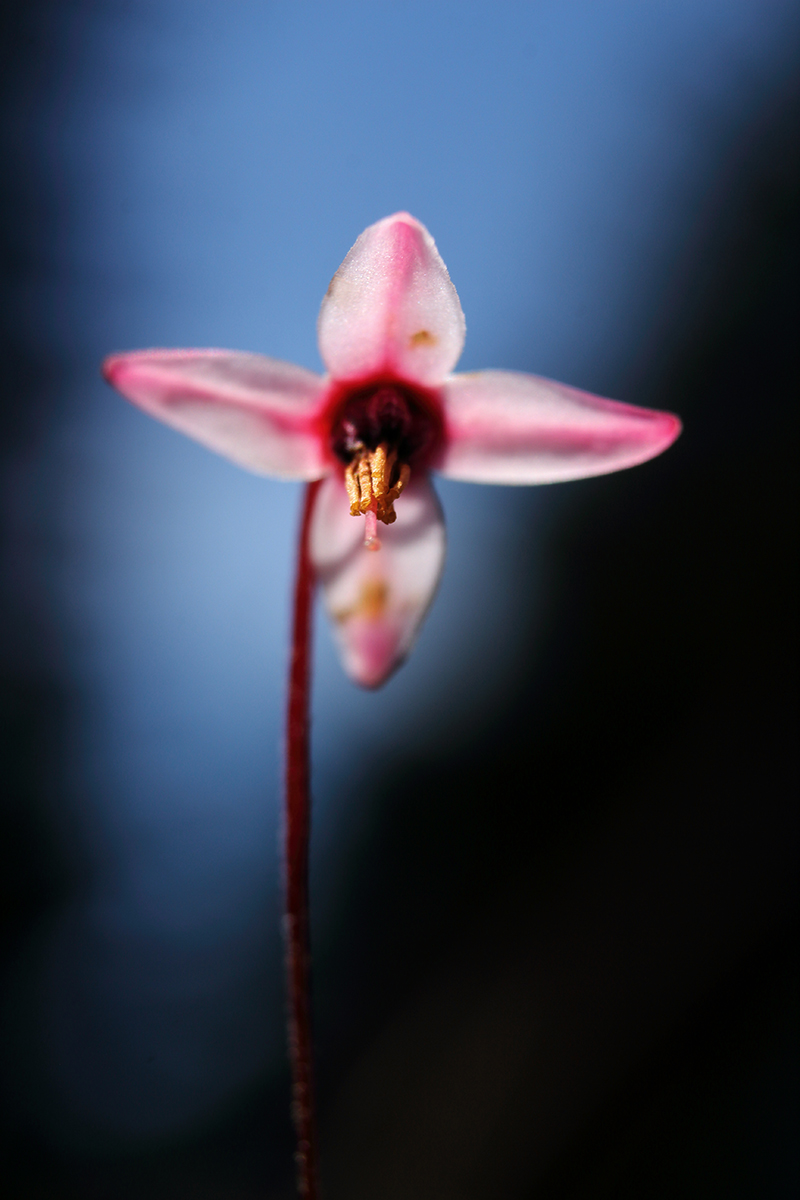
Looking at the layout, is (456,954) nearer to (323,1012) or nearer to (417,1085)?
(417,1085)

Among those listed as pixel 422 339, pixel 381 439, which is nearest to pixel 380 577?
pixel 381 439

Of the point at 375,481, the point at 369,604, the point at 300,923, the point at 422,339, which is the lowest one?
the point at 300,923

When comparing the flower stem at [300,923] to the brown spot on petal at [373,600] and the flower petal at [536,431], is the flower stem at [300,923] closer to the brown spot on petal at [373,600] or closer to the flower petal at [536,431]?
the brown spot on petal at [373,600]

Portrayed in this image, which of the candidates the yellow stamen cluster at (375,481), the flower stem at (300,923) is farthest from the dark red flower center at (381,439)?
the flower stem at (300,923)

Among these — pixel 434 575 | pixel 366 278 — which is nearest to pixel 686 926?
pixel 434 575

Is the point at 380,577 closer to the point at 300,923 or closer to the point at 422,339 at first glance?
the point at 422,339

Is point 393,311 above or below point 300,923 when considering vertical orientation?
above
